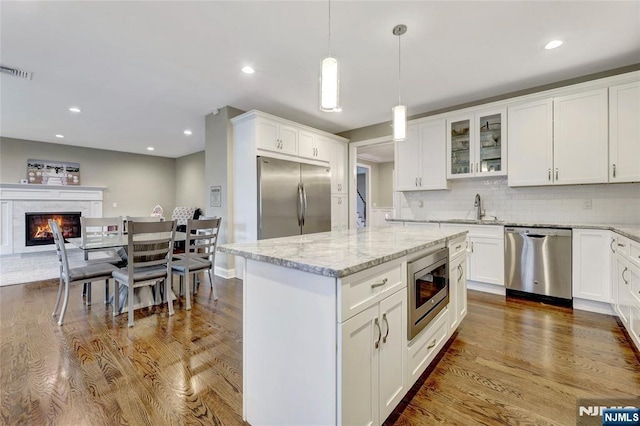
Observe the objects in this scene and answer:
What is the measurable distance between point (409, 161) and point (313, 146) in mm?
1572

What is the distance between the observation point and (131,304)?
2.58m

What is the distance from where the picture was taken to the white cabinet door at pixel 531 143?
330 cm

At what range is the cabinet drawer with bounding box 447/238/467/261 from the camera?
2.17 m

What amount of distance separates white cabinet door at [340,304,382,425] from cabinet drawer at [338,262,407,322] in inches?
1.5

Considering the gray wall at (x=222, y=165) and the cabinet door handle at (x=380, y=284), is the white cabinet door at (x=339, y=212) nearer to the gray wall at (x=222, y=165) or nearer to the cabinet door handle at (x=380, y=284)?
the gray wall at (x=222, y=165)

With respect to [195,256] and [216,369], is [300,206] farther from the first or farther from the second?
[216,369]

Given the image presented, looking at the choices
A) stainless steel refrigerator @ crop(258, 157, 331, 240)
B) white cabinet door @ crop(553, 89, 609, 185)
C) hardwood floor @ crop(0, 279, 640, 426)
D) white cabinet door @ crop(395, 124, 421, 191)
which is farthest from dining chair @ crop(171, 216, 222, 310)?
white cabinet door @ crop(553, 89, 609, 185)

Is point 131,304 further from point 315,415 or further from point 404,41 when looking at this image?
point 404,41

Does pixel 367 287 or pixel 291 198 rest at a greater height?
pixel 291 198

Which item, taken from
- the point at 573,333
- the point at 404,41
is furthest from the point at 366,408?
the point at 404,41

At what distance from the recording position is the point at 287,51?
2.71 metres

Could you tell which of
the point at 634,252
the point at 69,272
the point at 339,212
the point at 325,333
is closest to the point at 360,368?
the point at 325,333

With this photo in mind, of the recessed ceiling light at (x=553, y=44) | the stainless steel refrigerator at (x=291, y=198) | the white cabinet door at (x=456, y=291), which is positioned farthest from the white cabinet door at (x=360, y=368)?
the recessed ceiling light at (x=553, y=44)

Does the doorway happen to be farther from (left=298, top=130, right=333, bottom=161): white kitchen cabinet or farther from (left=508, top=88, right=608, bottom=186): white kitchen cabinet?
(left=508, top=88, right=608, bottom=186): white kitchen cabinet
